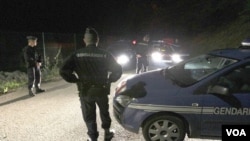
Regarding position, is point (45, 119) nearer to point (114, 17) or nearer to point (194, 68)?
point (194, 68)

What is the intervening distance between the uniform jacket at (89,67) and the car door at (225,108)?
1422 millimetres

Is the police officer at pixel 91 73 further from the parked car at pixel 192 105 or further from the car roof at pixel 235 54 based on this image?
the car roof at pixel 235 54

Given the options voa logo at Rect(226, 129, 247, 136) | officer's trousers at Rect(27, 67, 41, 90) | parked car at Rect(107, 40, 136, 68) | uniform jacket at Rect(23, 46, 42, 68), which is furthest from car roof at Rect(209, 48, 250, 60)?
parked car at Rect(107, 40, 136, 68)

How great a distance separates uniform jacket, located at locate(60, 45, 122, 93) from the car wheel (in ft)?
3.03

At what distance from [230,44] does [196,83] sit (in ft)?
69.4

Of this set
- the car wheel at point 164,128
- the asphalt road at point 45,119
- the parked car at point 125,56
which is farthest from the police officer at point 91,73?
the parked car at point 125,56

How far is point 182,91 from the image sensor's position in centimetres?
529

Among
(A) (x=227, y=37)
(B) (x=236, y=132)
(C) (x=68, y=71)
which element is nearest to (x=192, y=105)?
(B) (x=236, y=132)

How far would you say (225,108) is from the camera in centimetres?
520

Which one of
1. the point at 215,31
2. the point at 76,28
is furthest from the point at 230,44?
the point at 76,28

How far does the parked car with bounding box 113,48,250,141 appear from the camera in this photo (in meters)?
5.20

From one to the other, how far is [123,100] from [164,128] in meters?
0.77

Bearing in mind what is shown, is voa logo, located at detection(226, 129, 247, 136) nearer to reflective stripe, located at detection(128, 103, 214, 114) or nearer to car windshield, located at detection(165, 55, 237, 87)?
reflective stripe, located at detection(128, 103, 214, 114)

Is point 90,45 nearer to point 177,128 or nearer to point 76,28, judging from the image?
point 177,128
